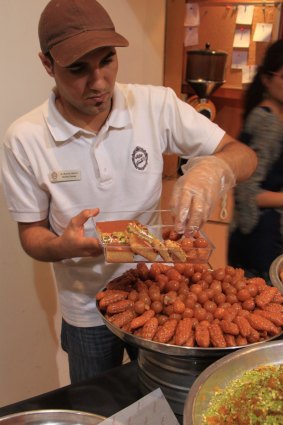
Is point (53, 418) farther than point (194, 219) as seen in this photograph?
No

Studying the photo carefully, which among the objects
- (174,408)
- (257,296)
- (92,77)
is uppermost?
(92,77)

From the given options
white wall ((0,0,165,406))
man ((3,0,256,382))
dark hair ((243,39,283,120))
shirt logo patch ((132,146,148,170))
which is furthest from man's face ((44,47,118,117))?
dark hair ((243,39,283,120))

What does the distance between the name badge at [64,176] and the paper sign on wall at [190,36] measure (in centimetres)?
270

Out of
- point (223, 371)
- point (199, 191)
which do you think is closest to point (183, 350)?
point (223, 371)

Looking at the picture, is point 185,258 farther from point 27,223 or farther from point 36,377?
point 36,377

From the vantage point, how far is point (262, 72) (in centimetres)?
170

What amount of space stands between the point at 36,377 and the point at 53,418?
1292 mm

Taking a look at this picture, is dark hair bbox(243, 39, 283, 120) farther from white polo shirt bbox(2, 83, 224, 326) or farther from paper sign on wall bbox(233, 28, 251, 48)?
paper sign on wall bbox(233, 28, 251, 48)

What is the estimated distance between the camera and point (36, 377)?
2.03 m

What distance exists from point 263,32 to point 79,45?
276 centimetres

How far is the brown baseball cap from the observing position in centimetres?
107

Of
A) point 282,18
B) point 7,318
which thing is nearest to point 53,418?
point 7,318

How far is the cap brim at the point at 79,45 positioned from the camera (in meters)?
1.06

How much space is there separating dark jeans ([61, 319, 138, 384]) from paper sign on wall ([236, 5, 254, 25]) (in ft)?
9.52
